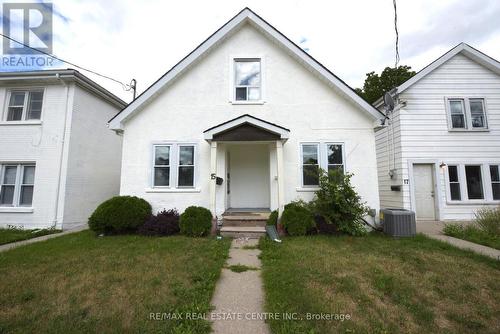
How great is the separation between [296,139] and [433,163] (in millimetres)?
6419

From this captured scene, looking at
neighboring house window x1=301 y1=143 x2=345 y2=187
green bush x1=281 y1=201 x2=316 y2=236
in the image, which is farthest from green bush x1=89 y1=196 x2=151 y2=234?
neighboring house window x1=301 y1=143 x2=345 y2=187

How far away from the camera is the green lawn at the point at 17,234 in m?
7.42

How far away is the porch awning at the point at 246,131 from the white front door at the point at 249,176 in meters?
1.60

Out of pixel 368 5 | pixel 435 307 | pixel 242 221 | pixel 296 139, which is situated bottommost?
pixel 435 307

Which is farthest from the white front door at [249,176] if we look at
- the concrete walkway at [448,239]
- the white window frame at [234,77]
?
the concrete walkway at [448,239]

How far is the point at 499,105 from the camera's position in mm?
10367

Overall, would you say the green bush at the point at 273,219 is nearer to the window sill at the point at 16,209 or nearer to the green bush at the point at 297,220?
the green bush at the point at 297,220

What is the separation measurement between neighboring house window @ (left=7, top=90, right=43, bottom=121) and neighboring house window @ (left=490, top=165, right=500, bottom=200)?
19522mm

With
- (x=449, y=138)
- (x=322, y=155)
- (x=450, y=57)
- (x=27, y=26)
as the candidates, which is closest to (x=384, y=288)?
(x=322, y=155)

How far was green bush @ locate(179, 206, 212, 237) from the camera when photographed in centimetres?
744

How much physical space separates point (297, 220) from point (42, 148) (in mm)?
10438

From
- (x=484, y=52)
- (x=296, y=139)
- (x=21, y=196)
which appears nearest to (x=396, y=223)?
(x=296, y=139)

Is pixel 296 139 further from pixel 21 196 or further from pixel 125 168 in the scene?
pixel 21 196

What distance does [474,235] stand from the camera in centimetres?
725
